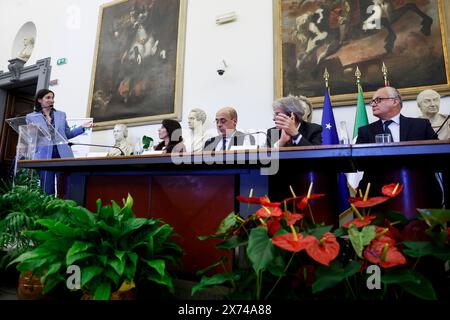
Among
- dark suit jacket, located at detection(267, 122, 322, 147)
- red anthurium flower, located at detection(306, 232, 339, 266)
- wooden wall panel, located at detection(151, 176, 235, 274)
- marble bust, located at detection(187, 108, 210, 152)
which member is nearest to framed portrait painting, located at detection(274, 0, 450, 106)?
dark suit jacket, located at detection(267, 122, 322, 147)

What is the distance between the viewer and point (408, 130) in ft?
7.22

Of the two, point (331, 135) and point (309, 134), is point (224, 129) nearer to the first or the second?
point (309, 134)

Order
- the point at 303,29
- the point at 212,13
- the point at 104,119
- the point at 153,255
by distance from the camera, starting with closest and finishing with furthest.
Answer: the point at 153,255 < the point at 303,29 < the point at 212,13 < the point at 104,119

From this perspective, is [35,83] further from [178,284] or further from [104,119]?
[178,284]

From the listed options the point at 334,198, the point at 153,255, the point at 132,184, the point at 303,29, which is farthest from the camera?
the point at 303,29

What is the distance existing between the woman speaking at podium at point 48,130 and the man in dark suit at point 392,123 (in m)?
2.61

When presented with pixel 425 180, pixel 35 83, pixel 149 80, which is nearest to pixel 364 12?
pixel 425 180

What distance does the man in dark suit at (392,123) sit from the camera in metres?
2.19

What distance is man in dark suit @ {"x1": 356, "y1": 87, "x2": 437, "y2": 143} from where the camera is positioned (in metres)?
2.19

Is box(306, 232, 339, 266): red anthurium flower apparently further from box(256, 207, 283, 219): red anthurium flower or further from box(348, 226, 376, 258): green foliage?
box(256, 207, 283, 219): red anthurium flower

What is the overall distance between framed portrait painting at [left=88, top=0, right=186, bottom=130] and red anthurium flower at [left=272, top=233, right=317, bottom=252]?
3.52 metres
